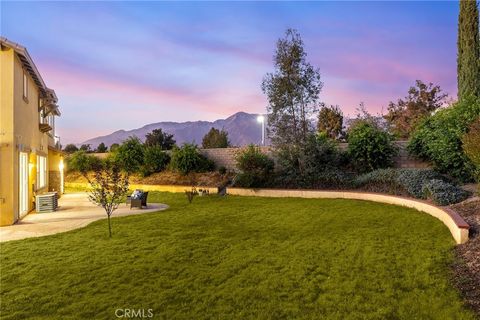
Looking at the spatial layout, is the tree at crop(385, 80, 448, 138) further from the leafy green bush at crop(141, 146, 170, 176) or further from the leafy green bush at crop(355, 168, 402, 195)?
the leafy green bush at crop(141, 146, 170, 176)

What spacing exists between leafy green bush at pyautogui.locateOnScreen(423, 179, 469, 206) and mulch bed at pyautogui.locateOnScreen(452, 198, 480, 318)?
172cm

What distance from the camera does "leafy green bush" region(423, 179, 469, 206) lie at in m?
8.80

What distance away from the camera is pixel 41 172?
14.9m

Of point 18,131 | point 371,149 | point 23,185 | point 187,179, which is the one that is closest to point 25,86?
point 18,131

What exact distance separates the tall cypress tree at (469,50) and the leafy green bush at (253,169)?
1165 cm

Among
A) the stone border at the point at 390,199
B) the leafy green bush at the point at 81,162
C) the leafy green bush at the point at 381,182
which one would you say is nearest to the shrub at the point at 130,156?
the leafy green bush at the point at 81,162

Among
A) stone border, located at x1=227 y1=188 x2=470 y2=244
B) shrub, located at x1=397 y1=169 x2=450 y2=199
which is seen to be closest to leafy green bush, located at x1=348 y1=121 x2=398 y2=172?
shrub, located at x1=397 y1=169 x2=450 y2=199

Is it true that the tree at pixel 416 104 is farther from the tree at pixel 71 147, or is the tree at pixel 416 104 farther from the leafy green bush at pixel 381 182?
the tree at pixel 71 147

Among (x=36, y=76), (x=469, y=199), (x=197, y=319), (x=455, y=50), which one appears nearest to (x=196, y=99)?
(x=36, y=76)

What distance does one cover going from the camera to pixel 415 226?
746 cm

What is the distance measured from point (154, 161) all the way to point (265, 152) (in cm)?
786

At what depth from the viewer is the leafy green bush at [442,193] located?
880 centimetres

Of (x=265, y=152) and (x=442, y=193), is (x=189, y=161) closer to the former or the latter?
(x=265, y=152)

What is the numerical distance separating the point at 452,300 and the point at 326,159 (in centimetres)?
1146
